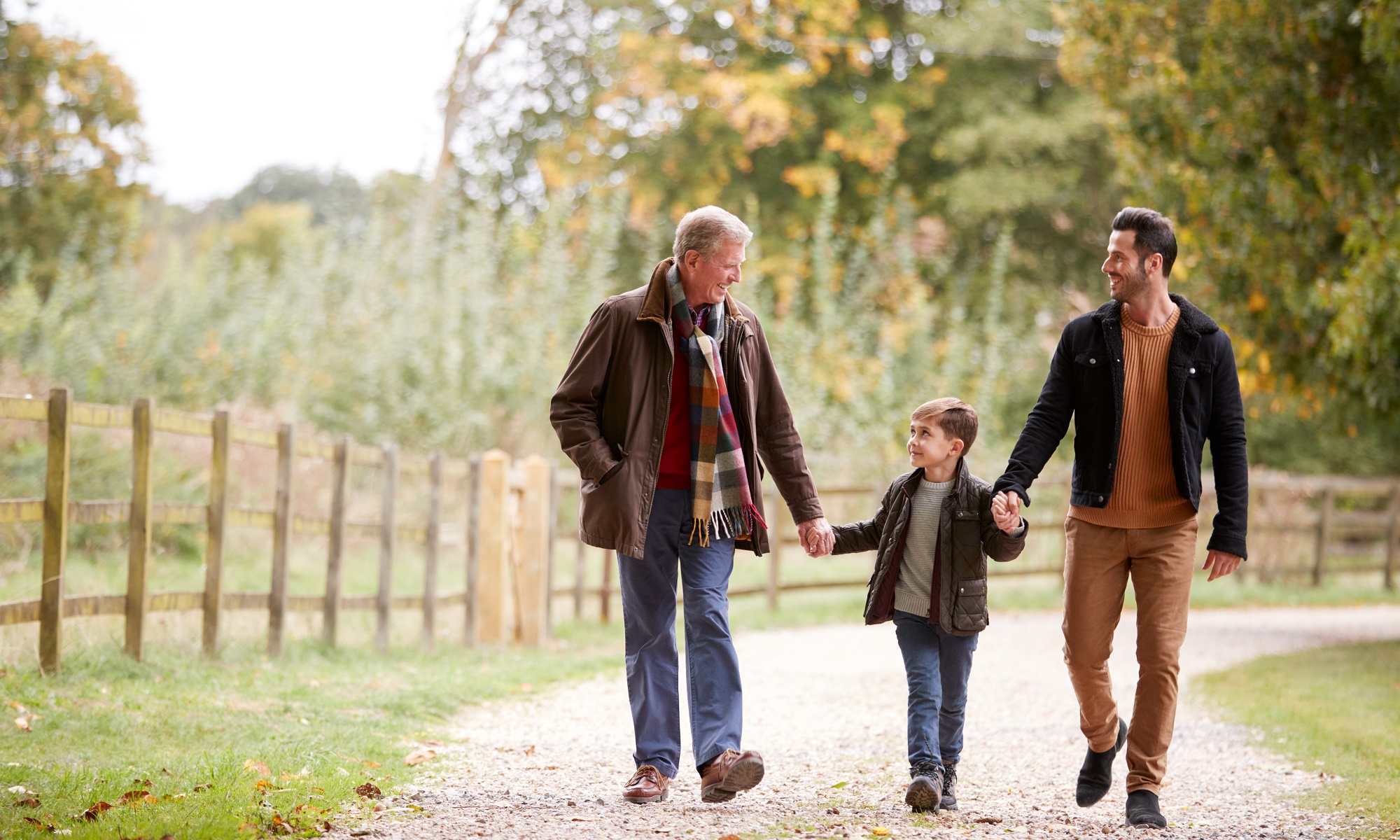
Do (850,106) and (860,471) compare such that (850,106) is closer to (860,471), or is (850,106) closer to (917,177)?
(917,177)

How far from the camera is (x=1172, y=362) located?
441 cm

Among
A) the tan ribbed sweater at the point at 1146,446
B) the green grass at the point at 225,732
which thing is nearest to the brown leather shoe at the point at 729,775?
the green grass at the point at 225,732

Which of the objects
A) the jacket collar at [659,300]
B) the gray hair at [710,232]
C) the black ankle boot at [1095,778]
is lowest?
the black ankle boot at [1095,778]

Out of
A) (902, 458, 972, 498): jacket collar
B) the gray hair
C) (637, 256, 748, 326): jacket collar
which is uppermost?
the gray hair

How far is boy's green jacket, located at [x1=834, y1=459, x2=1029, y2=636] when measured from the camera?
4.50 metres

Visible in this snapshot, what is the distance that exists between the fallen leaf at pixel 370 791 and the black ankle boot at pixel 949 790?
6.07 ft

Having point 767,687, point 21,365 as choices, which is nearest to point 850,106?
point 21,365

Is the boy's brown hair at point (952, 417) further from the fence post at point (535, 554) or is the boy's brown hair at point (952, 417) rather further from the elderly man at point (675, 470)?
the fence post at point (535, 554)

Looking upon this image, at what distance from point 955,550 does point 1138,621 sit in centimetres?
66

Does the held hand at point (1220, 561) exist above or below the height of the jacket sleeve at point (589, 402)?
below

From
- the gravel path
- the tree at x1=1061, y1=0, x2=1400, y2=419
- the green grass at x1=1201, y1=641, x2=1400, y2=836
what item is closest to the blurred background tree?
the tree at x1=1061, y1=0, x2=1400, y2=419

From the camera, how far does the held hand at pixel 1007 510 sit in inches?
173

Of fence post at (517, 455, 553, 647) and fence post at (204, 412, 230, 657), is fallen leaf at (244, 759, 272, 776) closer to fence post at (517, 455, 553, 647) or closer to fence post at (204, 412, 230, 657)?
fence post at (204, 412, 230, 657)

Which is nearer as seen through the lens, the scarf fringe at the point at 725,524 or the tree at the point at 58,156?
the scarf fringe at the point at 725,524
